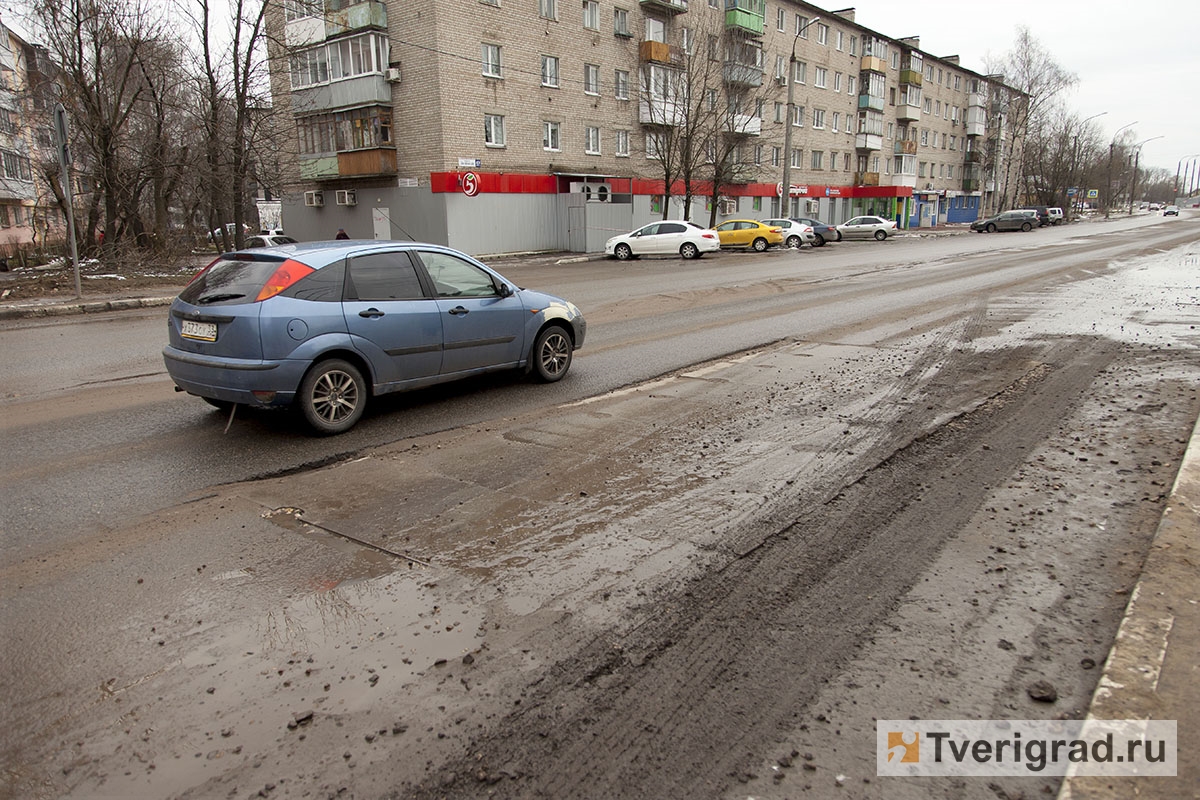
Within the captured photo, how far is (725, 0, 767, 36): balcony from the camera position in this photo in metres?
45.2

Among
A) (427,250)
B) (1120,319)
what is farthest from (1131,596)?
(1120,319)

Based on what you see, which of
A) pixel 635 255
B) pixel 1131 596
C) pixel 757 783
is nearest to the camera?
pixel 757 783

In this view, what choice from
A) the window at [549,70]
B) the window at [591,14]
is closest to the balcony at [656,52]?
the window at [591,14]

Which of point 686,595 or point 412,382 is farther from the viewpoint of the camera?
point 412,382

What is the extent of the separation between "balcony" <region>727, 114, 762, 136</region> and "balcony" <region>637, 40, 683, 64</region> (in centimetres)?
475

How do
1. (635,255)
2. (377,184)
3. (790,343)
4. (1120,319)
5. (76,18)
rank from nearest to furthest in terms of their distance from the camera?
(790,343), (1120,319), (76,18), (635,255), (377,184)

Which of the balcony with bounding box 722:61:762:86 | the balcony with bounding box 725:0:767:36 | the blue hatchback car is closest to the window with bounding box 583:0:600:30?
the balcony with bounding box 722:61:762:86

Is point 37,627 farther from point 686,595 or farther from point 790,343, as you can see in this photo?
point 790,343

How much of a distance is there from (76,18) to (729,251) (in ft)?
83.7

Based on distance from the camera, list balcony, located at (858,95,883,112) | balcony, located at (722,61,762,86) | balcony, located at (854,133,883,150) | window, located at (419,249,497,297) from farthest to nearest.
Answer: balcony, located at (854,133,883,150) → balcony, located at (858,95,883,112) → balcony, located at (722,61,762,86) → window, located at (419,249,497,297)

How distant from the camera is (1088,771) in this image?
2344 millimetres

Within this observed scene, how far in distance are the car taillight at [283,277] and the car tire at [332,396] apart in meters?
0.65

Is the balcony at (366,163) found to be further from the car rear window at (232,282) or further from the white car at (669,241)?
the car rear window at (232,282)

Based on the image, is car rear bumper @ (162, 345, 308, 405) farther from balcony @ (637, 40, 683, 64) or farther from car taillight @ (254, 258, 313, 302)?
balcony @ (637, 40, 683, 64)
